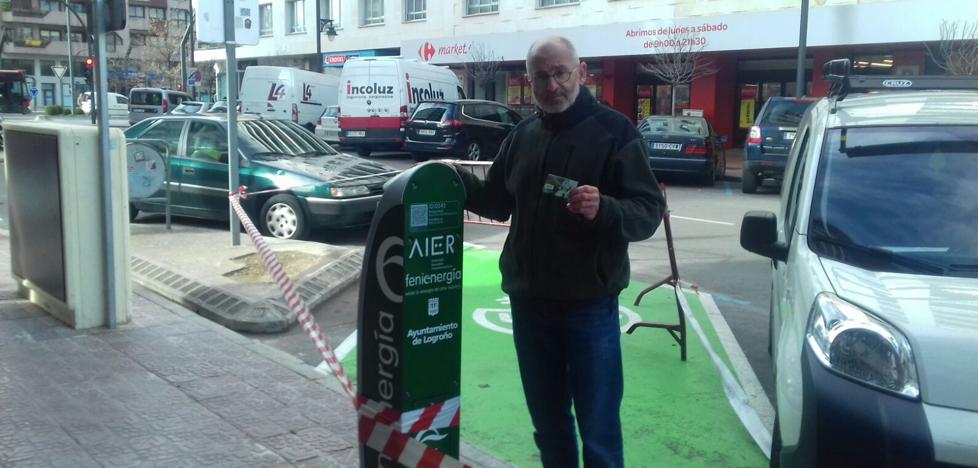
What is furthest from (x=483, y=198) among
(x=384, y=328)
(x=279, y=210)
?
(x=279, y=210)

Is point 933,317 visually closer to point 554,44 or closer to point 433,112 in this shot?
point 554,44

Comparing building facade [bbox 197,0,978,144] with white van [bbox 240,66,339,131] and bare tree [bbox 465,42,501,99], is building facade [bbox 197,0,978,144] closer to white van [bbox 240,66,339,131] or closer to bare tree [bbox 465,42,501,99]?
bare tree [bbox 465,42,501,99]

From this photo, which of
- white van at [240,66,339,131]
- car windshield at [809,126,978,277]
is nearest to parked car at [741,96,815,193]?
car windshield at [809,126,978,277]

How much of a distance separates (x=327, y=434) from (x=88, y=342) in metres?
2.33

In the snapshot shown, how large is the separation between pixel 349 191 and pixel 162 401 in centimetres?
586

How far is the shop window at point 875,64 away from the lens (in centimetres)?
2483

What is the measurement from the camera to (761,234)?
13.8ft

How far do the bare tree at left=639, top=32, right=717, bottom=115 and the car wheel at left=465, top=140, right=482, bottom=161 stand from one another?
729 centimetres

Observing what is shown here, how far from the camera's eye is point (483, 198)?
11.8ft

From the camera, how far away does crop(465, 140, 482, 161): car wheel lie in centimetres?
2236

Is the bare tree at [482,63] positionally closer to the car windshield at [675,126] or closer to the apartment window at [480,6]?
the apartment window at [480,6]

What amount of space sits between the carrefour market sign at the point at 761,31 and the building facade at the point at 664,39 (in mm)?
31

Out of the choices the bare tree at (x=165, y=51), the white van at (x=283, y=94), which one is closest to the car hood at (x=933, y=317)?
the white van at (x=283, y=94)

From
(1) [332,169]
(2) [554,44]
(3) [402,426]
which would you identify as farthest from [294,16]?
(3) [402,426]
